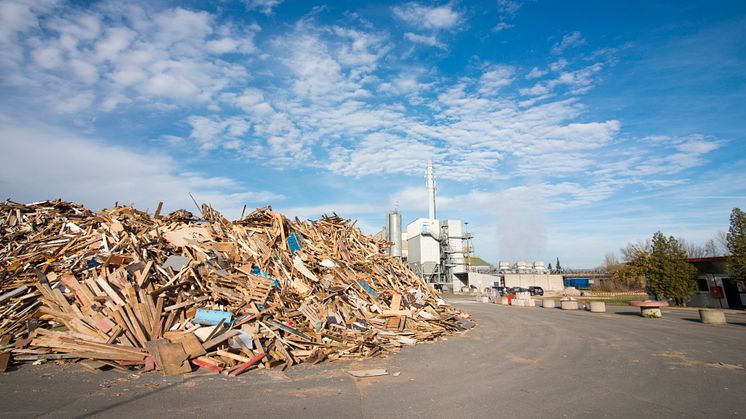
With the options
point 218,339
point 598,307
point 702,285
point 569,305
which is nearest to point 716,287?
point 702,285

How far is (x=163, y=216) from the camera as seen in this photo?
16.2 meters

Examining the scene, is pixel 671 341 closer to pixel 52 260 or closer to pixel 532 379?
pixel 532 379

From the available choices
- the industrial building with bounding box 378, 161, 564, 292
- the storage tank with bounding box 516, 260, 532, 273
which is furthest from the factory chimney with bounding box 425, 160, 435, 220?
the storage tank with bounding box 516, 260, 532, 273

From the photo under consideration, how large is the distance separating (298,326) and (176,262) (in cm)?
474

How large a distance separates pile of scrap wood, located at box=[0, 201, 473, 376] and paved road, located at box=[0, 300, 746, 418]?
816 millimetres

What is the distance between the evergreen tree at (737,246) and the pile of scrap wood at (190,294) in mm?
18388

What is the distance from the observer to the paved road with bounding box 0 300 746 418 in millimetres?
5957

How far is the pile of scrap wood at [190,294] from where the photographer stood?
8.92m

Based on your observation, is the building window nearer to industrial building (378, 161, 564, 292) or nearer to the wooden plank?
industrial building (378, 161, 564, 292)

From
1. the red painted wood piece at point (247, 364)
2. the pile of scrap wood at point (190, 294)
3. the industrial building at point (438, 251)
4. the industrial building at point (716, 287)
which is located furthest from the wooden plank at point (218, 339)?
the industrial building at point (438, 251)

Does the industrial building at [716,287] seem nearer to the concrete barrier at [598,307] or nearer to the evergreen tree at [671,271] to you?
the evergreen tree at [671,271]

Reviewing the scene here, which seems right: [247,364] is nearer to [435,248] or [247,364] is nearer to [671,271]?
[671,271]

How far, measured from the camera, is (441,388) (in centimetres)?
730

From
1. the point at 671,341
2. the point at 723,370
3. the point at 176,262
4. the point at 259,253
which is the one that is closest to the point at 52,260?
the point at 176,262
